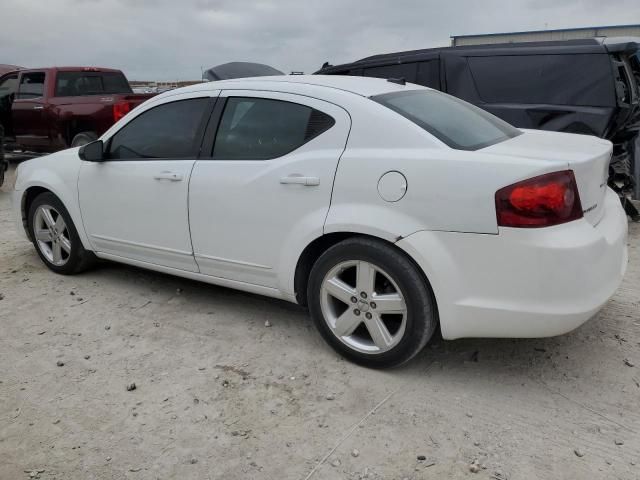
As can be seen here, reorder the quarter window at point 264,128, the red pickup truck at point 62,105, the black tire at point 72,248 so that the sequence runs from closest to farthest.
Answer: the quarter window at point 264,128 < the black tire at point 72,248 < the red pickup truck at point 62,105

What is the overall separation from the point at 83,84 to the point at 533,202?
30.7 feet

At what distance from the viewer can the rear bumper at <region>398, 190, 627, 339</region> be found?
2.50 meters

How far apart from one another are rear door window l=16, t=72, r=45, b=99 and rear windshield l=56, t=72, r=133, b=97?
41 cm

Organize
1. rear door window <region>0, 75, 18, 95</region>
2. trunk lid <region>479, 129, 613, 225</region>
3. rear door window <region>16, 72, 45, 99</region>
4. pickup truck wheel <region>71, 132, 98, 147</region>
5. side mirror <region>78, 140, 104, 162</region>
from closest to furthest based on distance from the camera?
trunk lid <region>479, 129, 613, 225</region>
side mirror <region>78, 140, 104, 162</region>
pickup truck wheel <region>71, 132, 98, 147</region>
rear door window <region>16, 72, 45, 99</region>
rear door window <region>0, 75, 18, 95</region>

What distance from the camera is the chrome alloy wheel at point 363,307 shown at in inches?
114

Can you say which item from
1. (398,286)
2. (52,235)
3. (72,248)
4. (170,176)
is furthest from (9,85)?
(398,286)

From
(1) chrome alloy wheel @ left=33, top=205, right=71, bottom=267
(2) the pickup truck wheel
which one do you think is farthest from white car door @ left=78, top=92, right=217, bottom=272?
(2) the pickup truck wheel

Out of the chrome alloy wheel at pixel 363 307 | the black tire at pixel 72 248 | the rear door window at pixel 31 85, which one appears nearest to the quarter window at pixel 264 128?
the chrome alloy wheel at pixel 363 307

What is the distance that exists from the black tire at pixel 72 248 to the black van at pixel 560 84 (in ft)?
13.1

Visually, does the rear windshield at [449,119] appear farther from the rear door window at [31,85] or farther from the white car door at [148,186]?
the rear door window at [31,85]

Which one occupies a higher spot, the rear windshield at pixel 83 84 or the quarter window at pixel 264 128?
the rear windshield at pixel 83 84

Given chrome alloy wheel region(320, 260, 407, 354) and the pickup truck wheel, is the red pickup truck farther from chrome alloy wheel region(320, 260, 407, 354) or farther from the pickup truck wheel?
chrome alloy wheel region(320, 260, 407, 354)

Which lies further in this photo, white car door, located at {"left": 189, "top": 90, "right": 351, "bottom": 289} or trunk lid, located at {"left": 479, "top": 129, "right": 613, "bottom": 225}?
white car door, located at {"left": 189, "top": 90, "right": 351, "bottom": 289}

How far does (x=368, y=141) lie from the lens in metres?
2.94
